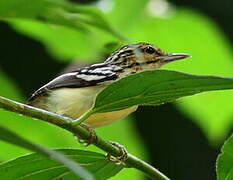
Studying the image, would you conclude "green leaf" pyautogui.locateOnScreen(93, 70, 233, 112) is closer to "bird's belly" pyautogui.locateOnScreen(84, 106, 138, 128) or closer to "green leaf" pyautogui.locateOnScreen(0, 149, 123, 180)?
"green leaf" pyautogui.locateOnScreen(0, 149, 123, 180)

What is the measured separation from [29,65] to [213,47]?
298 inches

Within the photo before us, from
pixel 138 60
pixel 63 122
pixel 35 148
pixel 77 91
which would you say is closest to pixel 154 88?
pixel 63 122

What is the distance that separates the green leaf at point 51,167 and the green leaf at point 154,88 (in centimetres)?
18

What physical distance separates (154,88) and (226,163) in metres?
0.35

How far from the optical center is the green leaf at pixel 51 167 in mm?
2289

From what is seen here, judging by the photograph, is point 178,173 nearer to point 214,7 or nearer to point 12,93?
point 214,7

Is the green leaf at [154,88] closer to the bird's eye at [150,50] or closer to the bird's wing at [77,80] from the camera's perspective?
the bird's wing at [77,80]

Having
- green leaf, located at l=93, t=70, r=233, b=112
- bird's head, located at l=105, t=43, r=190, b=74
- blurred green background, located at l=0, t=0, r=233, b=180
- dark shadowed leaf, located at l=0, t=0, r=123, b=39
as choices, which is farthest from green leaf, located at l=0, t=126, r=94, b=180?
bird's head, located at l=105, t=43, r=190, b=74

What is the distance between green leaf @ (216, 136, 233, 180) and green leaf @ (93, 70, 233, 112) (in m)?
0.24

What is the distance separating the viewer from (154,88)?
225 cm

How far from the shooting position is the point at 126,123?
347 centimetres

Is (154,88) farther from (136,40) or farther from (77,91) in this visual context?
(77,91)

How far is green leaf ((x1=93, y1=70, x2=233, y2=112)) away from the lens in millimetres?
2129

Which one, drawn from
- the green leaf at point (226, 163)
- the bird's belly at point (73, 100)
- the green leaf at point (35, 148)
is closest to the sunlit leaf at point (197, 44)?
the bird's belly at point (73, 100)
